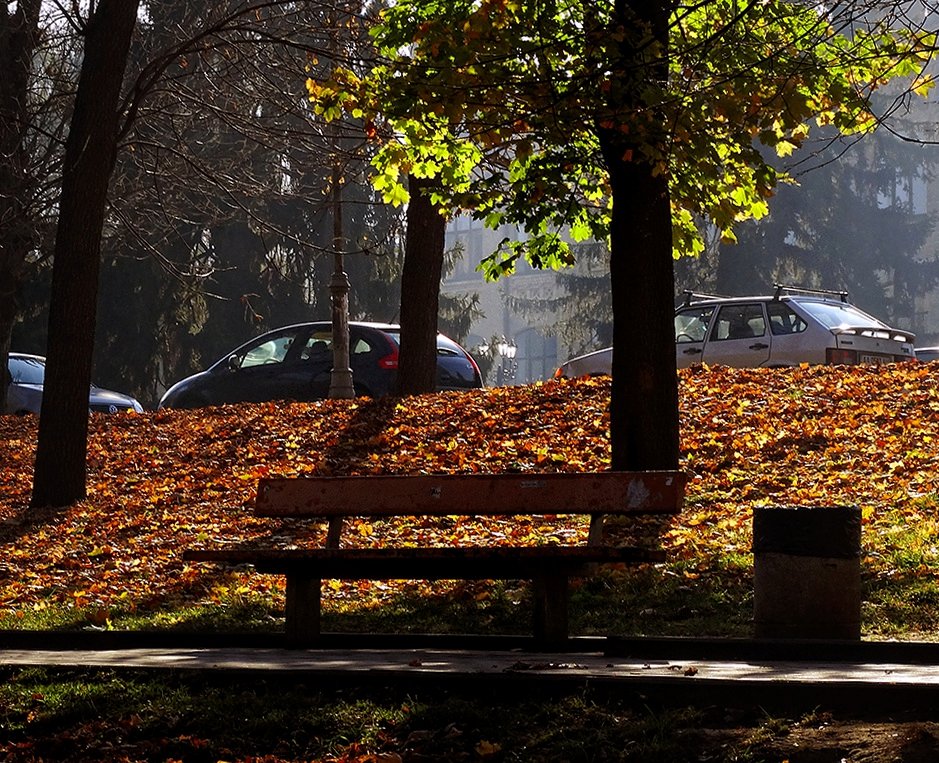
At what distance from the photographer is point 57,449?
14031mm

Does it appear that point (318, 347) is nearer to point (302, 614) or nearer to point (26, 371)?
point (26, 371)

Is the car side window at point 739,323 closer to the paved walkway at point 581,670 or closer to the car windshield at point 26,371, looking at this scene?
the car windshield at point 26,371

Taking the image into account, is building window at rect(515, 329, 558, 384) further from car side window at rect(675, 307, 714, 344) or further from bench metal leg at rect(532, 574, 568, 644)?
bench metal leg at rect(532, 574, 568, 644)

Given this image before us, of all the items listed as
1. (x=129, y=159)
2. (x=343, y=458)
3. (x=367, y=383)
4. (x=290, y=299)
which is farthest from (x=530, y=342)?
(x=343, y=458)

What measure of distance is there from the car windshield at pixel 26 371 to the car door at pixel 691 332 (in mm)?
9653

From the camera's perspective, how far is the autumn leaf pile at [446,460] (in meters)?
11.1

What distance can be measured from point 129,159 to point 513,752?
22838mm

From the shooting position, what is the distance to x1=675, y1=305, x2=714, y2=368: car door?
2100 cm

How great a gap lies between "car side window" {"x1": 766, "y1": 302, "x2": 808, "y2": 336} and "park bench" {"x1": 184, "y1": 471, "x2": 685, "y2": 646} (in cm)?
1249

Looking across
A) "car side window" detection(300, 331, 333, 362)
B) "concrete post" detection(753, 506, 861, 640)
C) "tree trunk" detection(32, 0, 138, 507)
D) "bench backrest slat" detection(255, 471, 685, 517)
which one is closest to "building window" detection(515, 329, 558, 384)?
"car side window" detection(300, 331, 333, 362)

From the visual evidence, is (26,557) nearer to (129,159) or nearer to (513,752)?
(513,752)

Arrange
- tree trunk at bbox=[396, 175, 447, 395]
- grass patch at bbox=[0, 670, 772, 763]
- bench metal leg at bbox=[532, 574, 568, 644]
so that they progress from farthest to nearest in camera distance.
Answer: tree trunk at bbox=[396, 175, 447, 395] → bench metal leg at bbox=[532, 574, 568, 644] → grass patch at bbox=[0, 670, 772, 763]

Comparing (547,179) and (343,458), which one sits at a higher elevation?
(547,179)

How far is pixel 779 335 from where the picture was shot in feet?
65.4
